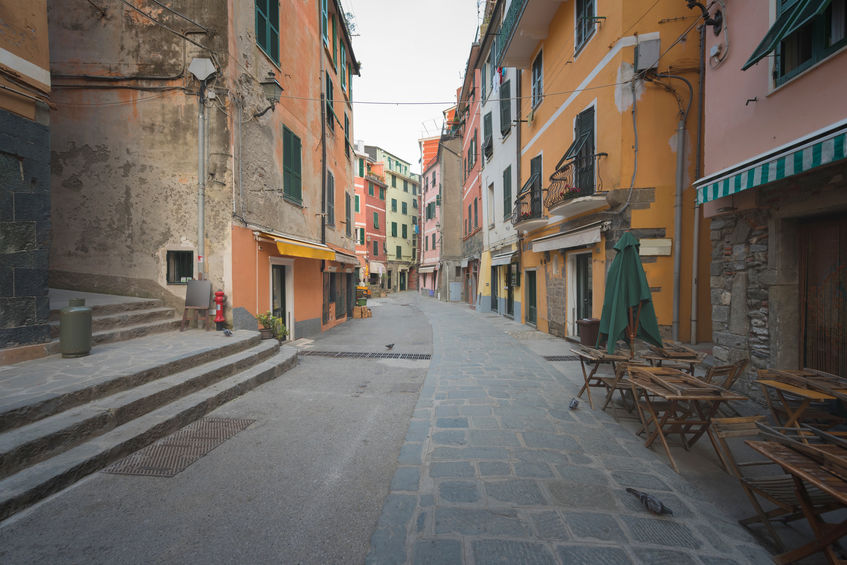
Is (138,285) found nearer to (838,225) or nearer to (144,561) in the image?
(144,561)

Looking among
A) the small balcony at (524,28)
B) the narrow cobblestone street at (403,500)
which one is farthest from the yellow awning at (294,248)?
the small balcony at (524,28)

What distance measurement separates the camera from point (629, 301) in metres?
5.09

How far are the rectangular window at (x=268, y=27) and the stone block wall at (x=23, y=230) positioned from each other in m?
5.20

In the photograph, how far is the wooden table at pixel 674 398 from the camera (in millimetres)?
3311

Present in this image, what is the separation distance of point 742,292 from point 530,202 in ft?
24.1

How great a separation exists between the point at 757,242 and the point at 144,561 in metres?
7.23

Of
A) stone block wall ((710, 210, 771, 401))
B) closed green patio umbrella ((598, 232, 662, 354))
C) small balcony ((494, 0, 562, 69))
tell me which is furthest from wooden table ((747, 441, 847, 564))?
small balcony ((494, 0, 562, 69))

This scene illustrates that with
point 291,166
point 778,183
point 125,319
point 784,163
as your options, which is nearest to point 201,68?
point 291,166

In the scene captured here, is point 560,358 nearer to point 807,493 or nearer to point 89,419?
point 807,493

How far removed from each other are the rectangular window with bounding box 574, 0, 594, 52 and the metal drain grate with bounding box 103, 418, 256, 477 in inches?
417

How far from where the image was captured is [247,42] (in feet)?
26.2

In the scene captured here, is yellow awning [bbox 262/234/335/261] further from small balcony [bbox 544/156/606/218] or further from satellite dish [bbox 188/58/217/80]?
small balcony [bbox 544/156/606/218]

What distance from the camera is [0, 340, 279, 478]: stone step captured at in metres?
3.00

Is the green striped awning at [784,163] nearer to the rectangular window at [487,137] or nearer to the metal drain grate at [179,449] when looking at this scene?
the metal drain grate at [179,449]
